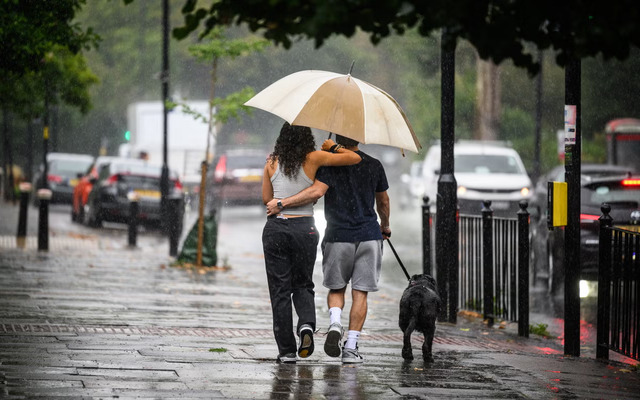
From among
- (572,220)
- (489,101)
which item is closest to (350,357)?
(572,220)

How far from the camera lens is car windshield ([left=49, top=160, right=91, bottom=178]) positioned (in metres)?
35.7

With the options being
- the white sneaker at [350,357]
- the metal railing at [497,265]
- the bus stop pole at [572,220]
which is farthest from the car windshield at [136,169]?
the white sneaker at [350,357]

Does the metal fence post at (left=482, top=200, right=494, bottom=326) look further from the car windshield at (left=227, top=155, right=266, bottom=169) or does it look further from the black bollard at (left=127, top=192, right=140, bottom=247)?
the car windshield at (left=227, top=155, right=266, bottom=169)

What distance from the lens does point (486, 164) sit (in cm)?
2620

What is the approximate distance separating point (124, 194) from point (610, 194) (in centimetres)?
1359

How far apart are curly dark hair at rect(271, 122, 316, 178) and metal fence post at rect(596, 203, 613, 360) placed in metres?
2.66

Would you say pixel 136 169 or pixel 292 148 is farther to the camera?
pixel 136 169

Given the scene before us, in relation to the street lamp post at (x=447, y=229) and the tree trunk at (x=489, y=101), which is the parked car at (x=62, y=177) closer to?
the tree trunk at (x=489, y=101)

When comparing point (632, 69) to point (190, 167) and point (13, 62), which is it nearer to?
point (190, 167)

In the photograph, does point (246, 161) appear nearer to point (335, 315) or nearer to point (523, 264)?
point (523, 264)

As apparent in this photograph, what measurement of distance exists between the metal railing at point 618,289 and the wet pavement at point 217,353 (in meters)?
0.23

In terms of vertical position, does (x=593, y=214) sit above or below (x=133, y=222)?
above

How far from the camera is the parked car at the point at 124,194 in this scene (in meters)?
25.0

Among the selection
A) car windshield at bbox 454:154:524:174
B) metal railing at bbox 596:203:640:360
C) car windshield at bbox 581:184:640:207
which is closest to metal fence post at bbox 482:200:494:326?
metal railing at bbox 596:203:640:360
